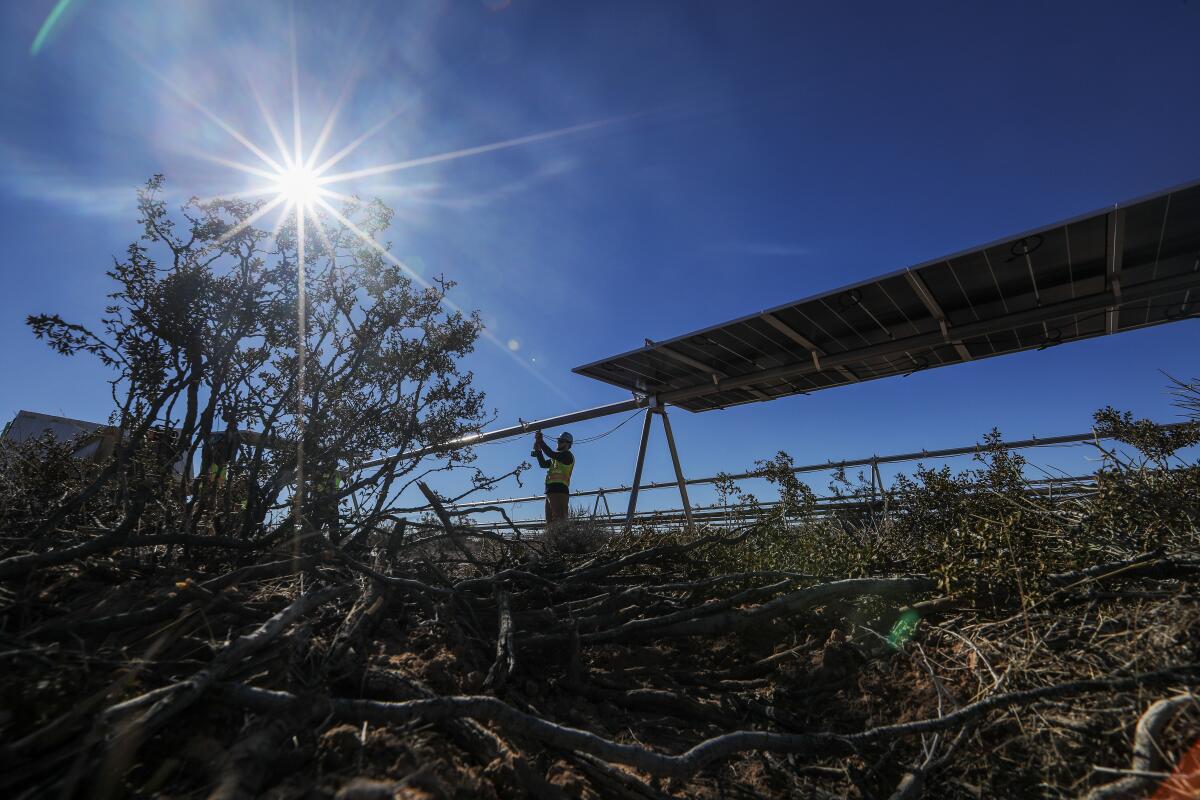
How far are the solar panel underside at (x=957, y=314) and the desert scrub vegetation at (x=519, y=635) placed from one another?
9.04 ft

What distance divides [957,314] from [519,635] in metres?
7.01

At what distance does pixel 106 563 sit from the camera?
2.34m

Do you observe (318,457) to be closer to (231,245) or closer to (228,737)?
(231,245)

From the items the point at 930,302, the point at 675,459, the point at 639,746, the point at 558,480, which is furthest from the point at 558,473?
the point at 639,746

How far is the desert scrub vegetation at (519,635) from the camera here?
1432 millimetres

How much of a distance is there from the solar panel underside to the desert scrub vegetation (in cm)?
276

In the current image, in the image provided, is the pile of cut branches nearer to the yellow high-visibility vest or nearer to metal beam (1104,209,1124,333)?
metal beam (1104,209,1124,333)

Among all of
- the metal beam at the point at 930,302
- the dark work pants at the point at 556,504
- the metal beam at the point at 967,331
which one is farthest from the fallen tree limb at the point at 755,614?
the dark work pants at the point at 556,504

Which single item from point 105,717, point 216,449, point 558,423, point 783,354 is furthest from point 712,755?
point 558,423

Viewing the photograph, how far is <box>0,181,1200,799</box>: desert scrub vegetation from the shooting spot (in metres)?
1.43

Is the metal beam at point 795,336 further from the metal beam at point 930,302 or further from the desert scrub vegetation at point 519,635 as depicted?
the desert scrub vegetation at point 519,635

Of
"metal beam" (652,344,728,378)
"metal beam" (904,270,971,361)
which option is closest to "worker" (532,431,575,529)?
"metal beam" (652,344,728,378)

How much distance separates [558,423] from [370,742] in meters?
9.37

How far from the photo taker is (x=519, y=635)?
253 centimetres
